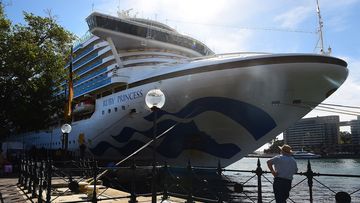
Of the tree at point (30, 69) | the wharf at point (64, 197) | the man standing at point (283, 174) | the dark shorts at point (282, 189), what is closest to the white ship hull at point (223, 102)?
the tree at point (30, 69)

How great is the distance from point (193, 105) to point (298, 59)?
567cm

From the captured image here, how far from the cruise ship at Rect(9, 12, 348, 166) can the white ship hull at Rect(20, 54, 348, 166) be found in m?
0.05

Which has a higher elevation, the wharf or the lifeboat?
the lifeboat

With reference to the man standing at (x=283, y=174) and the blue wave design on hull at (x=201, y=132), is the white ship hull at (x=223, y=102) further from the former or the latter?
the man standing at (x=283, y=174)

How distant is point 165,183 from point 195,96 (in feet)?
27.2

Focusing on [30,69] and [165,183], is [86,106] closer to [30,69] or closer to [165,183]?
[30,69]

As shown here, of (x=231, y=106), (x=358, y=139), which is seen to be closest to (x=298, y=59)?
(x=231, y=106)

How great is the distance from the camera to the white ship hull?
16.6 meters

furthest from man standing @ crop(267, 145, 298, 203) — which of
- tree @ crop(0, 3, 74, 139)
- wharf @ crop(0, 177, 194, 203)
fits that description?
tree @ crop(0, 3, 74, 139)

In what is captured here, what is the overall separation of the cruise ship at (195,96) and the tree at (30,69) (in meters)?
2.84

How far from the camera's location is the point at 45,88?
22.8 m

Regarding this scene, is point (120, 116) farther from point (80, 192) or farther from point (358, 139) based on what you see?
point (358, 139)

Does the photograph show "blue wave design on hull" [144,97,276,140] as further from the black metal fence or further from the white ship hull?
the black metal fence

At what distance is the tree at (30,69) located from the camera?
2114 cm
